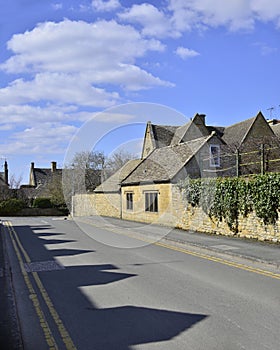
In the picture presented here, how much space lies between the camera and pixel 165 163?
96.9 feet

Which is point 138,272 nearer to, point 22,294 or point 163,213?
point 22,294

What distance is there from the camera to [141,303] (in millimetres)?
7789

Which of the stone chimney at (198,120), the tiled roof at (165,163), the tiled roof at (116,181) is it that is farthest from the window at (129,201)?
the stone chimney at (198,120)

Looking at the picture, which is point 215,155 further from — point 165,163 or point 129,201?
point 129,201

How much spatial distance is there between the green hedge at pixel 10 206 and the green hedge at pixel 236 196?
38185 mm

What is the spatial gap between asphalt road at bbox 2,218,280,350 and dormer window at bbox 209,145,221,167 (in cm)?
1407

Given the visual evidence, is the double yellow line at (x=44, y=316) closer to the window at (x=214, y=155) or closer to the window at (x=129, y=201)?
the window at (x=214, y=155)

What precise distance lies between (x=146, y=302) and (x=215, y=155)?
805 inches

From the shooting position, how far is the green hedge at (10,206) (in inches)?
2166

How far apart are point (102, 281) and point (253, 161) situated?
14325 mm

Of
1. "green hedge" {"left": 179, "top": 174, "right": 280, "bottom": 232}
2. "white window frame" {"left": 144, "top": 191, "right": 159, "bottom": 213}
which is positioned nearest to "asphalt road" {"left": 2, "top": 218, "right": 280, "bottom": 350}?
"green hedge" {"left": 179, "top": 174, "right": 280, "bottom": 232}

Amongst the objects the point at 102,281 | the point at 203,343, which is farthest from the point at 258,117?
the point at 203,343

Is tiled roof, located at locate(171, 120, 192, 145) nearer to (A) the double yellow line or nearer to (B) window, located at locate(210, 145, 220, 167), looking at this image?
(B) window, located at locate(210, 145, 220, 167)

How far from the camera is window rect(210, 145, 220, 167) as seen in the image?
2730 cm
